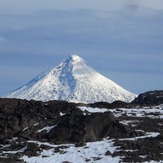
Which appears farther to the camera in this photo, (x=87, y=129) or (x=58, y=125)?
(x=58, y=125)

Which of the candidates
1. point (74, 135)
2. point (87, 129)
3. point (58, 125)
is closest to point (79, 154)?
point (74, 135)

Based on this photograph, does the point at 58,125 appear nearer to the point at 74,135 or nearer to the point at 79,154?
the point at 74,135

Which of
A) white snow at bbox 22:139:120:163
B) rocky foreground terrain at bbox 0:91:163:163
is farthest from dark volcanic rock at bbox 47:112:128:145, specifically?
white snow at bbox 22:139:120:163

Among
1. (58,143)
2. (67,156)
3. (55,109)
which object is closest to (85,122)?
(58,143)

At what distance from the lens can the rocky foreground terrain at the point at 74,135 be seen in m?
51.5

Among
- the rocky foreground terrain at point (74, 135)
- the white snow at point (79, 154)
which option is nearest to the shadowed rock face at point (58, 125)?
the rocky foreground terrain at point (74, 135)

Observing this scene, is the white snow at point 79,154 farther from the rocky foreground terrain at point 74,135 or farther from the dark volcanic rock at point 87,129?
the dark volcanic rock at point 87,129

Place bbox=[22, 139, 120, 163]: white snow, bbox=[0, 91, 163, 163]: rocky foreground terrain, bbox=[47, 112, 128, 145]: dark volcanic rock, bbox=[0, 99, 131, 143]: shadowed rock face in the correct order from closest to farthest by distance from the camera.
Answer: bbox=[22, 139, 120, 163]: white snow → bbox=[0, 91, 163, 163]: rocky foreground terrain → bbox=[47, 112, 128, 145]: dark volcanic rock → bbox=[0, 99, 131, 143]: shadowed rock face

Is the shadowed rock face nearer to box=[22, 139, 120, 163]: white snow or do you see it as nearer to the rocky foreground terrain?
the rocky foreground terrain

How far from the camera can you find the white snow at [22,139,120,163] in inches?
1982

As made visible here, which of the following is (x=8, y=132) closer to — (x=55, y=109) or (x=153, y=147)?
(x=55, y=109)

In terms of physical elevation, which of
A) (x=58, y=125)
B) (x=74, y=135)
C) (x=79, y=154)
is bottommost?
(x=79, y=154)

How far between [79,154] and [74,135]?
23.3ft

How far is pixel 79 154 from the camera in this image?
52.0 m
